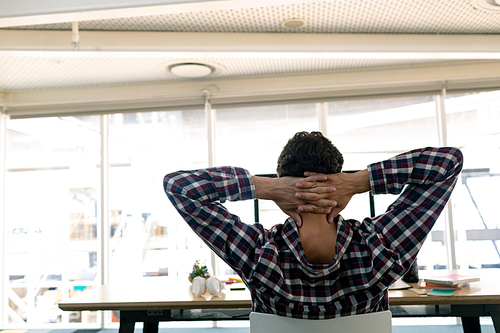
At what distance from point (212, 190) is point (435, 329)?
341 cm

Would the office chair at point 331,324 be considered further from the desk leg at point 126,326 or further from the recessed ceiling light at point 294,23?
the recessed ceiling light at point 294,23

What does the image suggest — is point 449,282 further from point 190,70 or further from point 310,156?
point 190,70

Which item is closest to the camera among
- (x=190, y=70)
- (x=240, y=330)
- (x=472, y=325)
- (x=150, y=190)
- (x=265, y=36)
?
(x=472, y=325)

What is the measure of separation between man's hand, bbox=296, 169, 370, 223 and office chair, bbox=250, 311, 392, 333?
0.26 metres

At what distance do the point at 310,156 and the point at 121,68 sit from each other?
3113mm

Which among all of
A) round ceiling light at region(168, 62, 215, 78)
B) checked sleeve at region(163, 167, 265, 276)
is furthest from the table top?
round ceiling light at region(168, 62, 215, 78)

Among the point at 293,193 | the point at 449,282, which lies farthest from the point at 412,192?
the point at 449,282

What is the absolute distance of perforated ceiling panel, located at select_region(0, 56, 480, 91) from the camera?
11.8 feet

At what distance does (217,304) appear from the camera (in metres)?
2.03

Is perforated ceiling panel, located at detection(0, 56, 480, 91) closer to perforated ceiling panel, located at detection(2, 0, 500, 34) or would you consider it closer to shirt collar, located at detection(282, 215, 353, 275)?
perforated ceiling panel, located at detection(2, 0, 500, 34)

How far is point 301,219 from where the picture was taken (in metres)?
1.11

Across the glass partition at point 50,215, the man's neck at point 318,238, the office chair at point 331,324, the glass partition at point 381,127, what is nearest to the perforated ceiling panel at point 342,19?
the glass partition at point 381,127

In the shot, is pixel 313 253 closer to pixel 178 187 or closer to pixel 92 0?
pixel 178 187

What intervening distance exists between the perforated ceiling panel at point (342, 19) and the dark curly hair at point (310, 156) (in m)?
1.92
